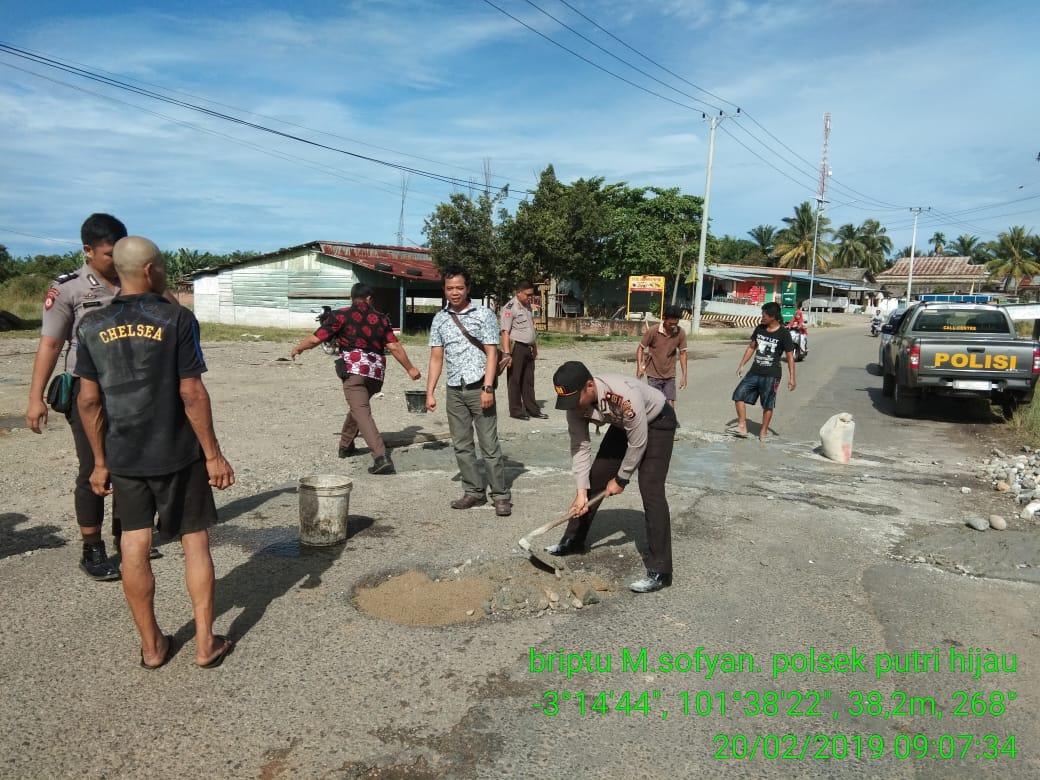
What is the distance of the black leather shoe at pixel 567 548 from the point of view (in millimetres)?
4785

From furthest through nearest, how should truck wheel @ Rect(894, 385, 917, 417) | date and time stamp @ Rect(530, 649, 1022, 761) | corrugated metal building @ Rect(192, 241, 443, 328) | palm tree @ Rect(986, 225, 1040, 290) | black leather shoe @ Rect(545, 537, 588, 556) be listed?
1. palm tree @ Rect(986, 225, 1040, 290)
2. corrugated metal building @ Rect(192, 241, 443, 328)
3. truck wheel @ Rect(894, 385, 917, 417)
4. black leather shoe @ Rect(545, 537, 588, 556)
5. date and time stamp @ Rect(530, 649, 1022, 761)

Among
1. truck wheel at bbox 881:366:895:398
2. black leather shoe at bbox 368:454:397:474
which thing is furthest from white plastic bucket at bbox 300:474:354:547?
truck wheel at bbox 881:366:895:398

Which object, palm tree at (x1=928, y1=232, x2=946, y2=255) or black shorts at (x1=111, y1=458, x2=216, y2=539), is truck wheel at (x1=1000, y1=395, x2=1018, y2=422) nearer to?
black shorts at (x1=111, y1=458, x2=216, y2=539)

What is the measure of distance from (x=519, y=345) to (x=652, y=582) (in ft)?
18.8

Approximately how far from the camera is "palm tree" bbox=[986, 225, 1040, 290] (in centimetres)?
5681

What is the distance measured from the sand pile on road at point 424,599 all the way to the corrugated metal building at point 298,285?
25597 mm

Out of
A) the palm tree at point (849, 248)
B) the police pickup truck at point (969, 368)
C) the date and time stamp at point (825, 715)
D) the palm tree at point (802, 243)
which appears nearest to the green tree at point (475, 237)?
the police pickup truck at point (969, 368)

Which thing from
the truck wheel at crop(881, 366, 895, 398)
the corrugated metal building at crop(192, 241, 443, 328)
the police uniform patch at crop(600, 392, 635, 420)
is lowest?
the truck wheel at crop(881, 366, 895, 398)

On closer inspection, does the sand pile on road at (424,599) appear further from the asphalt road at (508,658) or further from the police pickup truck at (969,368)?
the police pickup truck at (969,368)

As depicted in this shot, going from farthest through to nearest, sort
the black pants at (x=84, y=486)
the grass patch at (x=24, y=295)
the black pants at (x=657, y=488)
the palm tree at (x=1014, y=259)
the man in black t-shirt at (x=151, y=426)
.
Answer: the palm tree at (x=1014, y=259) < the grass patch at (x=24, y=295) < the black pants at (x=657, y=488) < the black pants at (x=84, y=486) < the man in black t-shirt at (x=151, y=426)

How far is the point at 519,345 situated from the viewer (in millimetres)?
9672

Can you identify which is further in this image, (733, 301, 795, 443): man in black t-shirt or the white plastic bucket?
(733, 301, 795, 443): man in black t-shirt

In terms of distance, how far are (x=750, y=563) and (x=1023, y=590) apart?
1.58 metres

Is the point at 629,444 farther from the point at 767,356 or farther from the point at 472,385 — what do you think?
the point at 767,356
